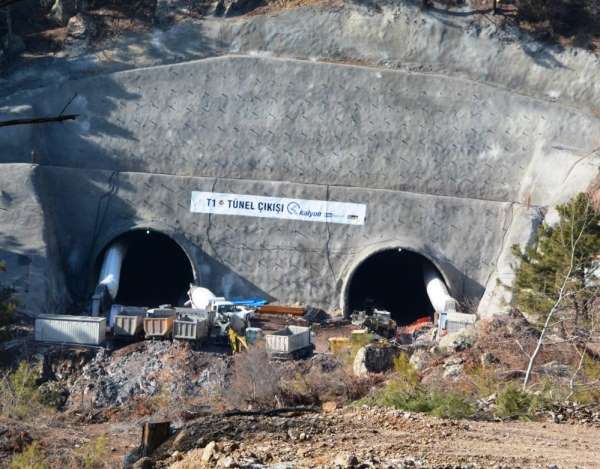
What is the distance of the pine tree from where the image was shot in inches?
1357

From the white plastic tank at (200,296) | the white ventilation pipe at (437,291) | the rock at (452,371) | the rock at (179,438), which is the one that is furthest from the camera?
the white plastic tank at (200,296)

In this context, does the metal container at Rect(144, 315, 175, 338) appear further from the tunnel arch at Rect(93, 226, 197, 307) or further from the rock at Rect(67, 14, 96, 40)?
the rock at Rect(67, 14, 96, 40)

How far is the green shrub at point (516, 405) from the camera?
2180 cm

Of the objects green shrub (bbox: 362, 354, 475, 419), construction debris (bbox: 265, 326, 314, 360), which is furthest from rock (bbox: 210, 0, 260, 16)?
green shrub (bbox: 362, 354, 475, 419)

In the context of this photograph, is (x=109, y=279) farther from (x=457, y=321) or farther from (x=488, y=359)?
(x=488, y=359)

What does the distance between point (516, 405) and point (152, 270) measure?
33.7 metres

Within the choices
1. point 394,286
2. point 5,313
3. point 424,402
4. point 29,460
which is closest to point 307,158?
point 394,286

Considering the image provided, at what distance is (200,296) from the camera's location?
4738cm

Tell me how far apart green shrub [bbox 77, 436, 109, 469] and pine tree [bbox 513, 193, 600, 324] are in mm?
16390

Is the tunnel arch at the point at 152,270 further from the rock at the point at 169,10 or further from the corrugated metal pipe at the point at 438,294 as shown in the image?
the rock at the point at 169,10

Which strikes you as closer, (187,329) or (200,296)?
(187,329)

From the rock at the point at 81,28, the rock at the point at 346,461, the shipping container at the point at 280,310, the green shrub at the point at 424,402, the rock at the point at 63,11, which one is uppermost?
the rock at the point at 63,11

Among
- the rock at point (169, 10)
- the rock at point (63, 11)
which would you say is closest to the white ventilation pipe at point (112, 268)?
the rock at point (169, 10)

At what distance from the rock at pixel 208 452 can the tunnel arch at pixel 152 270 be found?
32582mm
